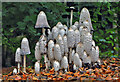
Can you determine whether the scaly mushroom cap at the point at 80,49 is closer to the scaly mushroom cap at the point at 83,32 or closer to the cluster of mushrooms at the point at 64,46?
the cluster of mushrooms at the point at 64,46

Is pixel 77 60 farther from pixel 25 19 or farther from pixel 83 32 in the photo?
pixel 25 19

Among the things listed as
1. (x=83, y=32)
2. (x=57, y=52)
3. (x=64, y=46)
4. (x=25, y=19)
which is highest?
(x=25, y=19)

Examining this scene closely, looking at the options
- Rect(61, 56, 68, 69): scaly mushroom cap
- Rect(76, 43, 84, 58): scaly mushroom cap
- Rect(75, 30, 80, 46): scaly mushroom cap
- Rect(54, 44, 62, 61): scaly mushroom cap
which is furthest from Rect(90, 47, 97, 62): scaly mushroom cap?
Rect(54, 44, 62, 61): scaly mushroom cap

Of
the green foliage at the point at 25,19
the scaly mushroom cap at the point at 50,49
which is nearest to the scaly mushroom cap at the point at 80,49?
the scaly mushroom cap at the point at 50,49

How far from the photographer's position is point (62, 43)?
3072mm

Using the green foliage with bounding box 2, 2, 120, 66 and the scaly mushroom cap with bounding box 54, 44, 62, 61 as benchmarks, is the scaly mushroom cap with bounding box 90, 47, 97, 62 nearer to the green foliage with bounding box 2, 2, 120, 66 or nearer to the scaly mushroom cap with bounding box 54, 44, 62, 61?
the scaly mushroom cap with bounding box 54, 44, 62, 61

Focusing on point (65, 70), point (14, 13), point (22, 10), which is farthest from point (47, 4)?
point (65, 70)

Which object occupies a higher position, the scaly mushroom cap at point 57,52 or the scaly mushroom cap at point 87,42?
the scaly mushroom cap at point 87,42

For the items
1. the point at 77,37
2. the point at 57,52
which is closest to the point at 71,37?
the point at 77,37

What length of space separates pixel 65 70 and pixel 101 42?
2.69m

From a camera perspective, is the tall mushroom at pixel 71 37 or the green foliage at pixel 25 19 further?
the green foliage at pixel 25 19

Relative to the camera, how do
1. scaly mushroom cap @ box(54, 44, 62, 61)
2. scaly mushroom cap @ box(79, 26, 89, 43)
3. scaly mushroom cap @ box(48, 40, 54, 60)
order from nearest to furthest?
scaly mushroom cap @ box(54, 44, 62, 61) < scaly mushroom cap @ box(48, 40, 54, 60) < scaly mushroom cap @ box(79, 26, 89, 43)

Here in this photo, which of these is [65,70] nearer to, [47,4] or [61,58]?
[61,58]

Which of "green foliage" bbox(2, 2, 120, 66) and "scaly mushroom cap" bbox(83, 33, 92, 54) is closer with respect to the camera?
"scaly mushroom cap" bbox(83, 33, 92, 54)
